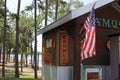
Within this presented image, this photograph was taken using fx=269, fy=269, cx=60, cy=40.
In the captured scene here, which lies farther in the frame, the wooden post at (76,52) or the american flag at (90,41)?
the wooden post at (76,52)

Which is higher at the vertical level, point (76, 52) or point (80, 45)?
point (80, 45)

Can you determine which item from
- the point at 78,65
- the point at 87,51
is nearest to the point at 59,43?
the point at 78,65

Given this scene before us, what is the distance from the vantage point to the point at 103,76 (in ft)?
29.0

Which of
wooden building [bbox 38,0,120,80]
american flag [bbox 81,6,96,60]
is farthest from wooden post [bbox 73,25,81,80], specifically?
american flag [bbox 81,6,96,60]

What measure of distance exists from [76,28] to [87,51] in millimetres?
2223

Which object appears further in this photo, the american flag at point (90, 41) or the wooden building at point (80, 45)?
the wooden building at point (80, 45)

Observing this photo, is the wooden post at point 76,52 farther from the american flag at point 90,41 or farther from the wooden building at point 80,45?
the american flag at point 90,41

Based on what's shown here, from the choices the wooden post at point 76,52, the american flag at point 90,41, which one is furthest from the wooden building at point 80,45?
the american flag at point 90,41

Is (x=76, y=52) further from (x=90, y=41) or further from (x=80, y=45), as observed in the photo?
(x=90, y=41)

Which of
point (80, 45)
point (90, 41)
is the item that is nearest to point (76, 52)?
point (80, 45)

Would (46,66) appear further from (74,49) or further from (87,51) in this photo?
(87,51)

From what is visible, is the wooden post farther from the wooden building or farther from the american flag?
the american flag

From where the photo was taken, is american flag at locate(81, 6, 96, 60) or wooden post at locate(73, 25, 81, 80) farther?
wooden post at locate(73, 25, 81, 80)

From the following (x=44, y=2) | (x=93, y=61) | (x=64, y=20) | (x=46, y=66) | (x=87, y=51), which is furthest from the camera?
(x=44, y=2)
